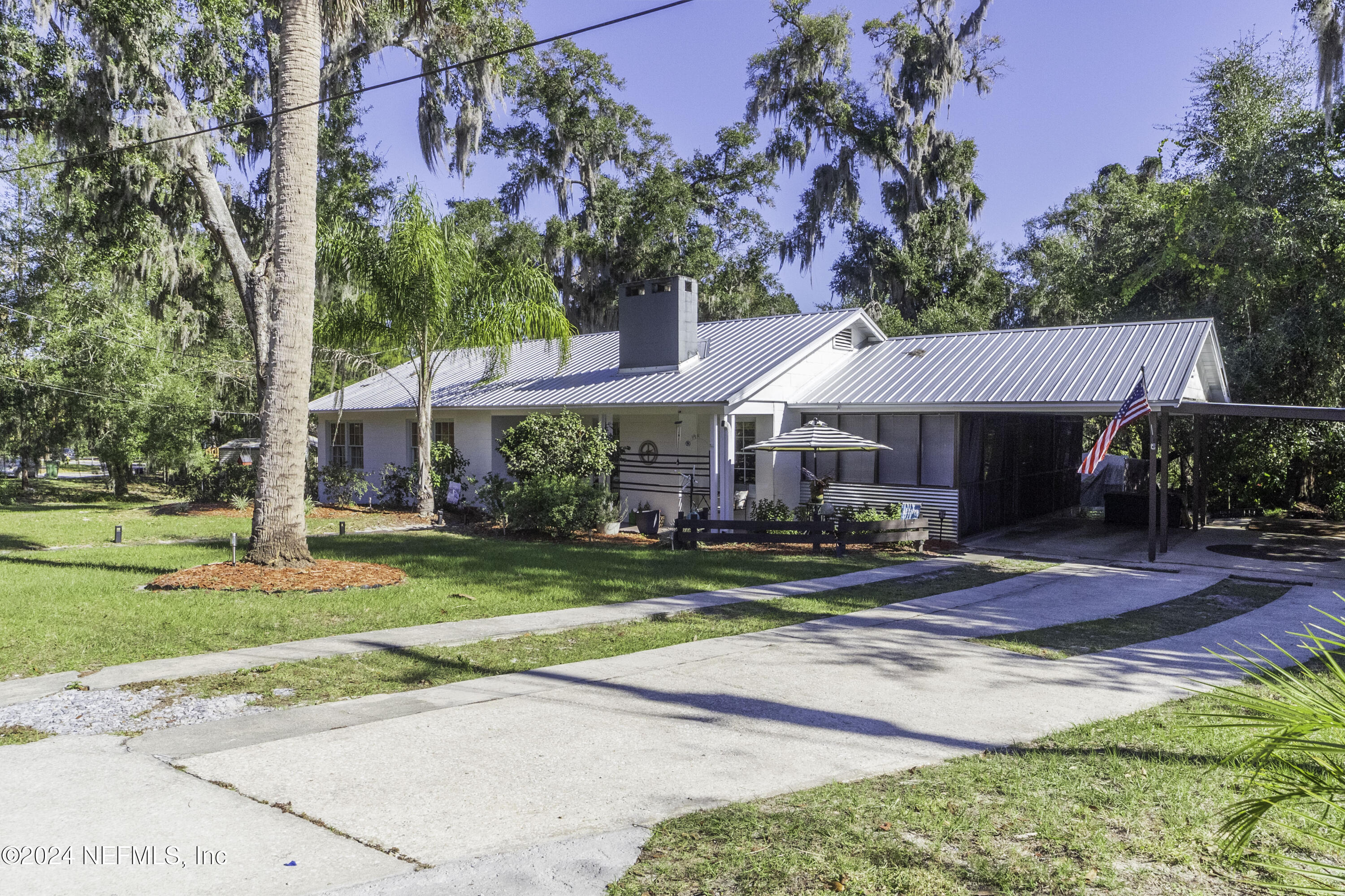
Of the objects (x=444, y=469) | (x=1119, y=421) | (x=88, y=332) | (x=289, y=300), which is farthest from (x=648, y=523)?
(x=88, y=332)

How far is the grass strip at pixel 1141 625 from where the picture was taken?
845 cm

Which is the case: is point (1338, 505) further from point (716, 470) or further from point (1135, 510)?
point (716, 470)

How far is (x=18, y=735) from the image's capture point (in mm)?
5434

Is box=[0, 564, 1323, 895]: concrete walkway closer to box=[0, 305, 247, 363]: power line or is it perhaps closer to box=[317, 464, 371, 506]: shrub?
box=[317, 464, 371, 506]: shrub

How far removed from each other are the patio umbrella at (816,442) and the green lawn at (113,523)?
925cm

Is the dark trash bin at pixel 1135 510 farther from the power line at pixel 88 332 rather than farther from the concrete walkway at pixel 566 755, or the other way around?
the power line at pixel 88 332

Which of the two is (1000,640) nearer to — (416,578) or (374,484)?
(416,578)

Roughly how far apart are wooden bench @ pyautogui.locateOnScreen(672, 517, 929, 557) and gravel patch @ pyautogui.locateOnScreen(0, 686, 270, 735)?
1012 centimetres

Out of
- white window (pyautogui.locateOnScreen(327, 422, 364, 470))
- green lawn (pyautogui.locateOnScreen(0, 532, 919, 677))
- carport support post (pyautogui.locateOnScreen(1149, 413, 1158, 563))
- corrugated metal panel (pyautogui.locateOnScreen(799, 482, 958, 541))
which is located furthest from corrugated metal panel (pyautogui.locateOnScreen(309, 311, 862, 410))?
carport support post (pyautogui.locateOnScreen(1149, 413, 1158, 563))

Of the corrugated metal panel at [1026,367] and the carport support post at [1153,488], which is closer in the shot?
the carport support post at [1153,488]

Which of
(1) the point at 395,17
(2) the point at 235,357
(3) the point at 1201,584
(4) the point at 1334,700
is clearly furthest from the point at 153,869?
(2) the point at 235,357

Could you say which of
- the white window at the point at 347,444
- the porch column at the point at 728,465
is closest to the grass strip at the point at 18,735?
the porch column at the point at 728,465

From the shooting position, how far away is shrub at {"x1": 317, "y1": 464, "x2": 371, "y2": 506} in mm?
24000

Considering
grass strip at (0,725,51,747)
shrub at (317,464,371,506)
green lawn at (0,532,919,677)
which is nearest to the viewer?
grass strip at (0,725,51,747)
